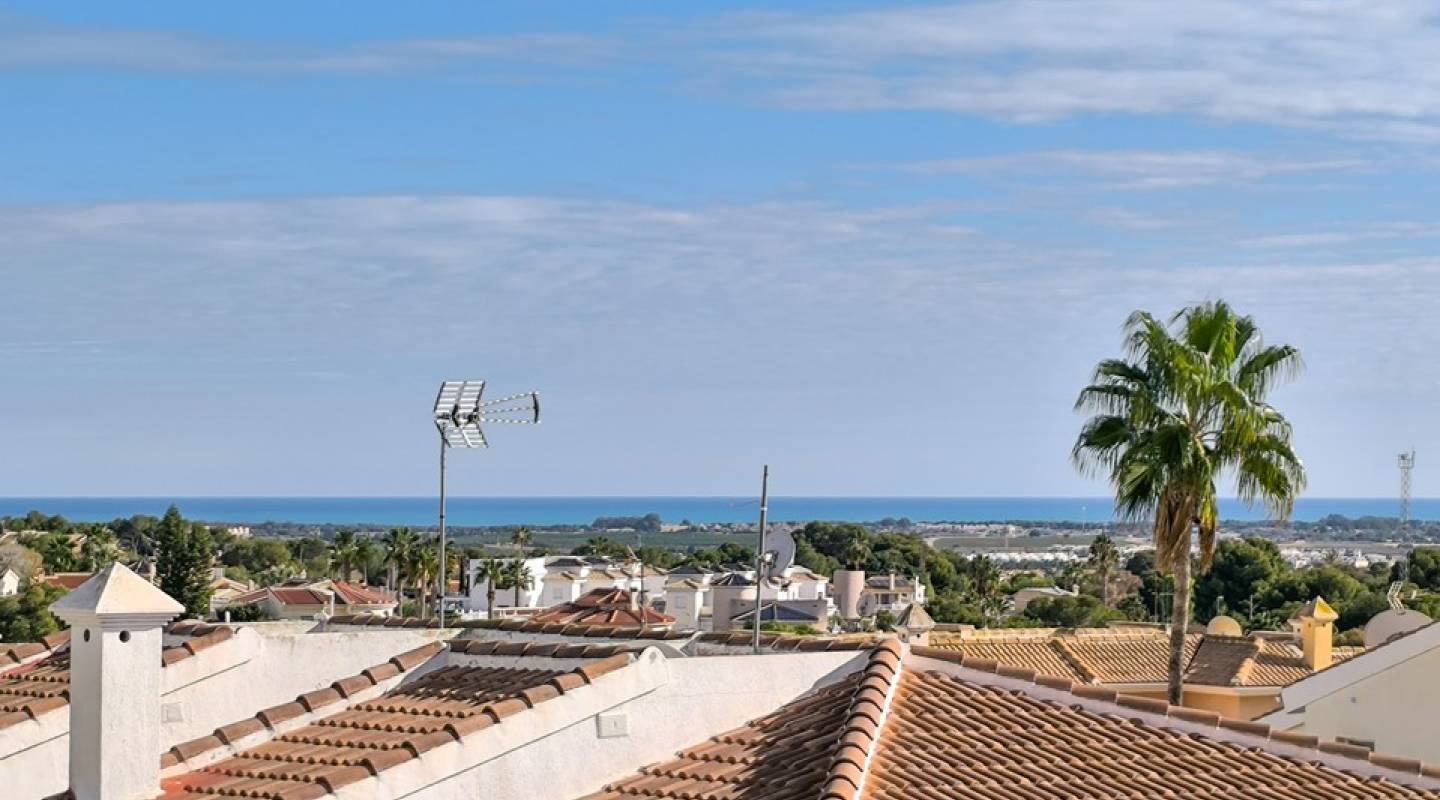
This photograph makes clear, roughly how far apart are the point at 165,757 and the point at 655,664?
314cm

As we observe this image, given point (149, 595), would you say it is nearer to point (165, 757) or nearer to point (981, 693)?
point (165, 757)

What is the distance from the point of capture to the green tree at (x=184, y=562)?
89125mm

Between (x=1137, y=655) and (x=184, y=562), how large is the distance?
59.9 m

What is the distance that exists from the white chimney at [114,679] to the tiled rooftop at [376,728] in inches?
19.8

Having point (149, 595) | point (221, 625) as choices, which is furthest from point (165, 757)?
point (221, 625)

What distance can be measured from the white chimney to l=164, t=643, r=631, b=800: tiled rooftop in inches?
19.8

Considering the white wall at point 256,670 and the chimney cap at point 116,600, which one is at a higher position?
the chimney cap at point 116,600

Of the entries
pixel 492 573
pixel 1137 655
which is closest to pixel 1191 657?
pixel 1137 655

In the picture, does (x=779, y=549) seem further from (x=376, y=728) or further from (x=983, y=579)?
(x=983, y=579)

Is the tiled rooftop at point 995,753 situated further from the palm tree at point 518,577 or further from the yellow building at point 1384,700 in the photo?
the palm tree at point 518,577

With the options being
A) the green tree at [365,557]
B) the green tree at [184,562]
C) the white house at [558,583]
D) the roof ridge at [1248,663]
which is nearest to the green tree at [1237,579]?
the white house at [558,583]

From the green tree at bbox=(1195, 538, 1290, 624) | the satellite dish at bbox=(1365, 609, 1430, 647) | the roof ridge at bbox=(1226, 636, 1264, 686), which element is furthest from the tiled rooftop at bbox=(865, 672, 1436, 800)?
the green tree at bbox=(1195, 538, 1290, 624)

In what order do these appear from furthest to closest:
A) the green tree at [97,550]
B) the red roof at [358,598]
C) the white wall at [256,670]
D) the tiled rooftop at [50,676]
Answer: the green tree at [97,550], the red roof at [358,598], the white wall at [256,670], the tiled rooftop at [50,676]

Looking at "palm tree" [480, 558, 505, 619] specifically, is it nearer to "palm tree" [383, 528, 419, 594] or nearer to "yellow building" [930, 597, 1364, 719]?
"palm tree" [383, 528, 419, 594]
